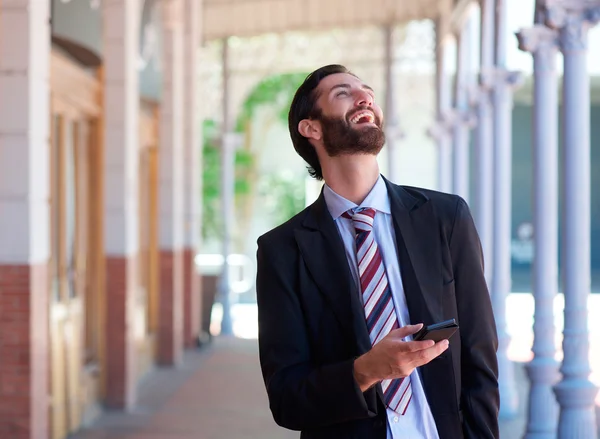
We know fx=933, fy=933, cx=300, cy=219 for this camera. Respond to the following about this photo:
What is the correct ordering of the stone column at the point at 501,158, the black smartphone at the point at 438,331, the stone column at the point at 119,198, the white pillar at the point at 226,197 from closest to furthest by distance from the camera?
the black smartphone at the point at 438,331, the stone column at the point at 119,198, the stone column at the point at 501,158, the white pillar at the point at 226,197

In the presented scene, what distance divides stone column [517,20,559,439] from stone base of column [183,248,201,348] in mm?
5964

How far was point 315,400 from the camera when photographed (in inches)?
65.0

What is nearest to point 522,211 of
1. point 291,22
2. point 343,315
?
point 291,22

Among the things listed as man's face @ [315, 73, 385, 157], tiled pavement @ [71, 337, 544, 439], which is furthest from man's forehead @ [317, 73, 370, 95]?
tiled pavement @ [71, 337, 544, 439]

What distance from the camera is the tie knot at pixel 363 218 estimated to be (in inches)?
69.3

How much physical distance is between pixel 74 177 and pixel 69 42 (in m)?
1.05

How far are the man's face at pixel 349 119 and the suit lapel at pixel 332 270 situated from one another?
0.14 m

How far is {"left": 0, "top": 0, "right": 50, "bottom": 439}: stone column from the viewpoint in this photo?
15.9 ft

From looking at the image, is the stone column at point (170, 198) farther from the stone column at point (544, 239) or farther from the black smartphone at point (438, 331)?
the black smartphone at point (438, 331)

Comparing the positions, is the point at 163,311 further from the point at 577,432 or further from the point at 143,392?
the point at 577,432

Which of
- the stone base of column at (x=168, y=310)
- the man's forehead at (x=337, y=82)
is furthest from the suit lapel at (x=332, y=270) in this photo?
the stone base of column at (x=168, y=310)

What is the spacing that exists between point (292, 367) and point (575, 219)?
3590 millimetres

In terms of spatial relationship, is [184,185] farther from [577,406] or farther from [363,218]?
[363,218]

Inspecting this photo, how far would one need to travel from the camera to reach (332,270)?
5.66 feet
